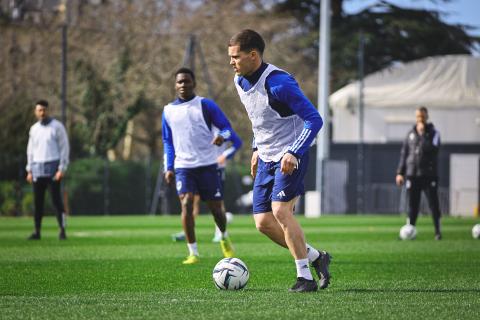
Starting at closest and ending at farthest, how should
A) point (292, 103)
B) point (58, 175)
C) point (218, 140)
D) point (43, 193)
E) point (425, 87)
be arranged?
1. point (292, 103)
2. point (218, 140)
3. point (58, 175)
4. point (43, 193)
5. point (425, 87)

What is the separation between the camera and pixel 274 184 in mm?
8828

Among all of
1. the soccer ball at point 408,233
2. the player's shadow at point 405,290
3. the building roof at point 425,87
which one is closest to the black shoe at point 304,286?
the player's shadow at point 405,290

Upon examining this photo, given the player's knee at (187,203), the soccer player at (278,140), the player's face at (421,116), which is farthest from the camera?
the player's face at (421,116)

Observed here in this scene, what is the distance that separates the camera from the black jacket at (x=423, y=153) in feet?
58.4

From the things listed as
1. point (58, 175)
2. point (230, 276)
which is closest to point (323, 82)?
point (58, 175)

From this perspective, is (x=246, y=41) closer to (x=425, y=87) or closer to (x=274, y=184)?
(x=274, y=184)

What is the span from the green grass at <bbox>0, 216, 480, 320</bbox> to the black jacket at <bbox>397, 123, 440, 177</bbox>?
1208 mm

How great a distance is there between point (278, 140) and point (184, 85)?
400 centimetres

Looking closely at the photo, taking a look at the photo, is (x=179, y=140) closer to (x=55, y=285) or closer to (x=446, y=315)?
(x=55, y=285)

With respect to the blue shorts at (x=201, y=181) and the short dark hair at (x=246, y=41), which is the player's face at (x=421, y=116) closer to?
the blue shorts at (x=201, y=181)

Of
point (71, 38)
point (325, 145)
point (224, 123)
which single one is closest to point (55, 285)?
point (224, 123)

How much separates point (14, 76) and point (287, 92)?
34.7 metres

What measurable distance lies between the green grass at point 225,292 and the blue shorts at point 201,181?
2.88 feet

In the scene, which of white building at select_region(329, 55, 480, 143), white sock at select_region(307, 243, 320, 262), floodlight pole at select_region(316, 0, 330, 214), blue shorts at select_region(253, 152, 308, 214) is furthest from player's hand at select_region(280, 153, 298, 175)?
white building at select_region(329, 55, 480, 143)
